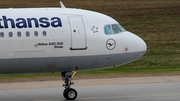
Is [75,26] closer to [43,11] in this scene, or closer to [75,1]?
[43,11]

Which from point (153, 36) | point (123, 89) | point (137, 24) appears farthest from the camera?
point (137, 24)

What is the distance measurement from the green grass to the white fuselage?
21.2 ft

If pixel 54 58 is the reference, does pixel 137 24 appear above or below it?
above

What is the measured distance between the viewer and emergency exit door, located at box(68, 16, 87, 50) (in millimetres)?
22750

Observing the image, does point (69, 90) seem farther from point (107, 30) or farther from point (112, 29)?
point (112, 29)

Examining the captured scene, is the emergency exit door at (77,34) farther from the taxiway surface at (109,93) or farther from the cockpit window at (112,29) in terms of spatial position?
the taxiway surface at (109,93)

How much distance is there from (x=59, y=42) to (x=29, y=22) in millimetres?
1225

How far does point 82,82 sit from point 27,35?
5.68 m

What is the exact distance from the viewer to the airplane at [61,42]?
22219 mm

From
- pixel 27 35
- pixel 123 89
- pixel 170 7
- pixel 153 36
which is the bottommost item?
pixel 123 89

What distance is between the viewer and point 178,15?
49.1m

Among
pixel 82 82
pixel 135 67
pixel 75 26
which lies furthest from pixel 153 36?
pixel 75 26

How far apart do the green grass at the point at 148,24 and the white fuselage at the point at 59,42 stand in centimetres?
645

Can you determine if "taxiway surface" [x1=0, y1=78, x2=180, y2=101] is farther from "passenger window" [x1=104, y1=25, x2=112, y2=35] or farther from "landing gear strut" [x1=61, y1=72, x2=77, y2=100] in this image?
"passenger window" [x1=104, y1=25, x2=112, y2=35]
